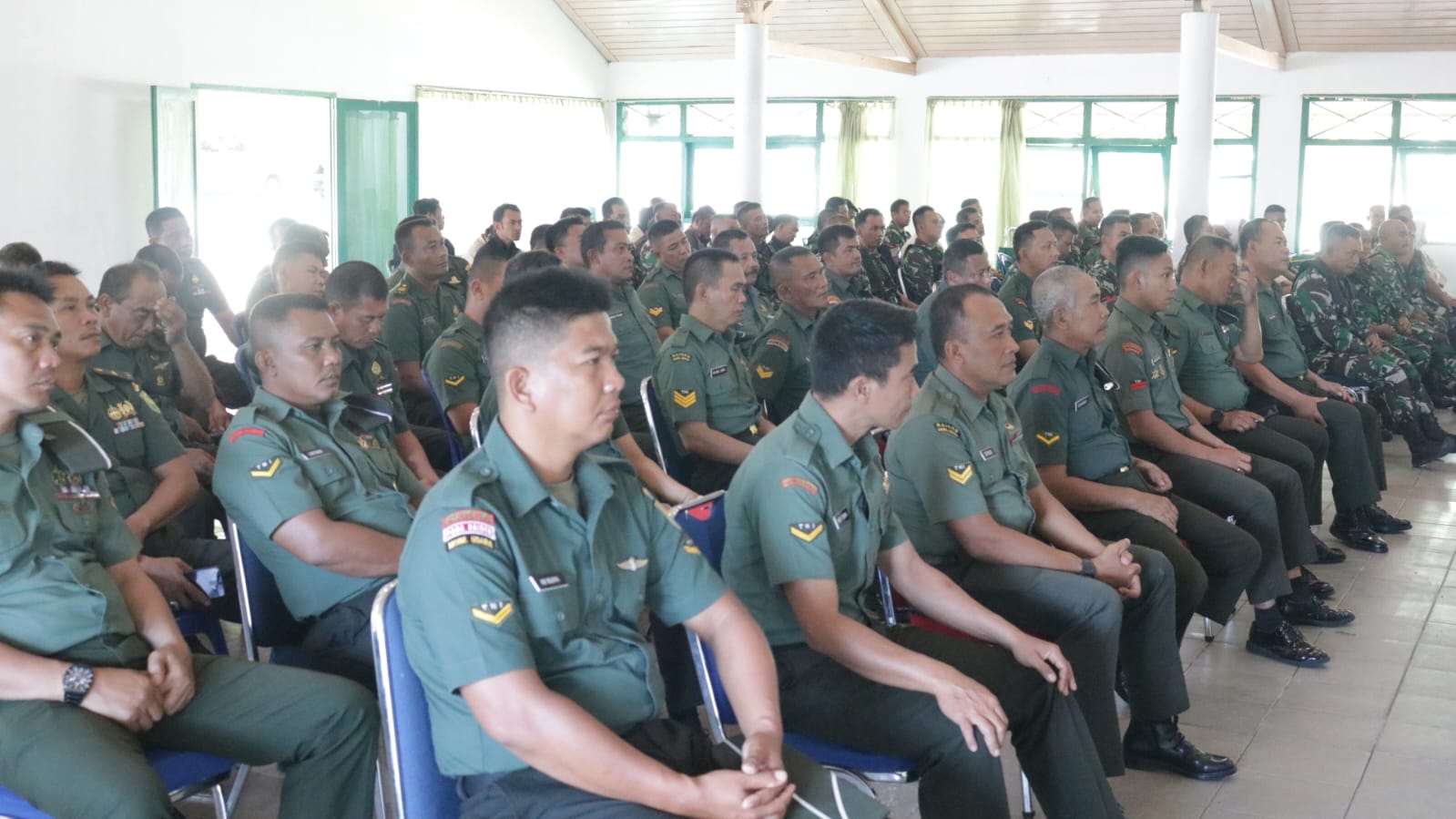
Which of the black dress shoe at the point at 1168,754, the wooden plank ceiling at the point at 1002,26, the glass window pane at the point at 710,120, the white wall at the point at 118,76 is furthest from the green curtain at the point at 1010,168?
the black dress shoe at the point at 1168,754

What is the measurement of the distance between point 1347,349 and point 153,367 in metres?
5.40

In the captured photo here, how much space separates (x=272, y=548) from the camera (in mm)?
2557

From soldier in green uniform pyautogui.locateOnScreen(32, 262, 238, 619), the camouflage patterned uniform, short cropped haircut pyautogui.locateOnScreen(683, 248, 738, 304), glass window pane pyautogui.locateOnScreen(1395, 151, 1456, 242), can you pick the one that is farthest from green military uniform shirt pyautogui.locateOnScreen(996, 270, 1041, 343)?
glass window pane pyautogui.locateOnScreen(1395, 151, 1456, 242)

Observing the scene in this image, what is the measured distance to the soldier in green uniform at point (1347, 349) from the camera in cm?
641

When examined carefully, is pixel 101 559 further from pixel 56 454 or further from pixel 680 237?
pixel 680 237

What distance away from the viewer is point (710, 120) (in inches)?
582

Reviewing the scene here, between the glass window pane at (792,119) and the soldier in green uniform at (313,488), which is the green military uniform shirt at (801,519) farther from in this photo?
the glass window pane at (792,119)

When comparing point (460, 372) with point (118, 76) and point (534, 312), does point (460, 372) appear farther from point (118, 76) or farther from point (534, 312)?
point (118, 76)

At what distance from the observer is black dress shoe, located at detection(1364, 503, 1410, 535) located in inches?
213

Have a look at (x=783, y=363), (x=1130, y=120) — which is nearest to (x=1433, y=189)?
(x=1130, y=120)

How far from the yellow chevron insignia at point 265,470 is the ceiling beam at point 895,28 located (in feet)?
36.7

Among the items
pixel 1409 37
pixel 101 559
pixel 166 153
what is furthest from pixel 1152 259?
pixel 1409 37

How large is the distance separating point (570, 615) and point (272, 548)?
100cm

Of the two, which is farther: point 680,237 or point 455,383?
point 680,237
